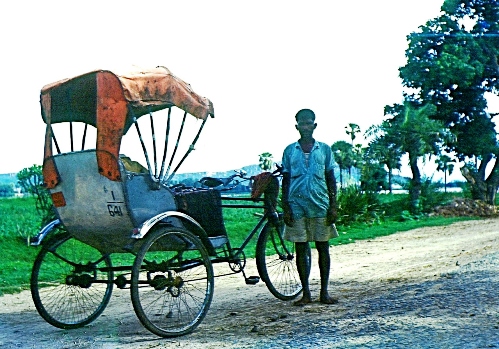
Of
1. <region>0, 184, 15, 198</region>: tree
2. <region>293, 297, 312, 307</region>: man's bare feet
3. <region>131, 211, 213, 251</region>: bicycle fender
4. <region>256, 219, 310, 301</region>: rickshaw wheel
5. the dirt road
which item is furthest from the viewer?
<region>0, 184, 15, 198</region>: tree

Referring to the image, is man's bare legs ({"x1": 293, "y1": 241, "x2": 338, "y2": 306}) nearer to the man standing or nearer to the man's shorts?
the man standing

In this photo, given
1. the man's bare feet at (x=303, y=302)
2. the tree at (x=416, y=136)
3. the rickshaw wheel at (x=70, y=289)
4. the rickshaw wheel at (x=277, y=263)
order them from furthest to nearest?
the tree at (x=416, y=136) < the rickshaw wheel at (x=277, y=263) < the man's bare feet at (x=303, y=302) < the rickshaw wheel at (x=70, y=289)

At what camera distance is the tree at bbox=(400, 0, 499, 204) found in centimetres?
3428

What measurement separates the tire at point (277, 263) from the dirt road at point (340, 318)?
0.20 metres

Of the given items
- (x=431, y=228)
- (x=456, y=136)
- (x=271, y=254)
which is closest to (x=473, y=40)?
(x=456, y=136)

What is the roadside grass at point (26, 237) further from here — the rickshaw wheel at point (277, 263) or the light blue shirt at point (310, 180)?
the light blue shirt at point (310, 180)

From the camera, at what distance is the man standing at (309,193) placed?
758cm

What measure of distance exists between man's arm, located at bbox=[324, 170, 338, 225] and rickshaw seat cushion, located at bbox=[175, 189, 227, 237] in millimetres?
1138

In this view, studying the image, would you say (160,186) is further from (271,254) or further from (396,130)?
(396,130)

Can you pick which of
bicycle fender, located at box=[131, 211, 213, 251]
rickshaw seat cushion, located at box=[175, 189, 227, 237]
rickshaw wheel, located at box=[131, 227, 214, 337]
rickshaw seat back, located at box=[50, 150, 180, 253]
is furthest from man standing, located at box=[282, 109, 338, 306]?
rickshaw seat back, located at box=[50, 150, 180, 253]

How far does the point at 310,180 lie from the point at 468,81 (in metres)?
28.1

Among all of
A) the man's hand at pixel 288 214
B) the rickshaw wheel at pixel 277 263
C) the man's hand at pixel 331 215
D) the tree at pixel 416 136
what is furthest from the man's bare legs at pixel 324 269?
the tree at pixel 416 136

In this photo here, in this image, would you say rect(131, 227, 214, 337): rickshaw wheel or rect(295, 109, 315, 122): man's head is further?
rect(295, 109, 315, 122): man's head

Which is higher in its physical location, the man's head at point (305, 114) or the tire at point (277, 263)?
the man's head at point (305, 114)
